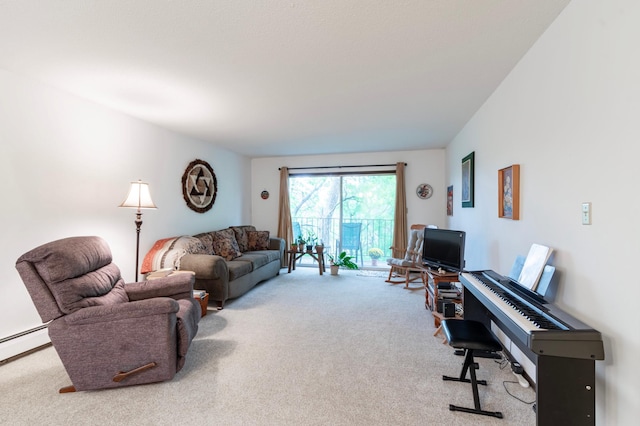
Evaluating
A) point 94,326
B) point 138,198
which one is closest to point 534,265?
point 94,326

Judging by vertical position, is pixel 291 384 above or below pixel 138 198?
below

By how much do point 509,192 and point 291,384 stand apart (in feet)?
7.29

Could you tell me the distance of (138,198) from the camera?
3.13 metres

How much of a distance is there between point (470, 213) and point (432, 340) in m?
1.69

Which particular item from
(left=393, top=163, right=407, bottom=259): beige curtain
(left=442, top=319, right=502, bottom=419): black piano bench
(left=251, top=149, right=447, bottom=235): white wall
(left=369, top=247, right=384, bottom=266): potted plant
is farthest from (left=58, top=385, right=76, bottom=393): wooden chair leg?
(left=369, top=247, right=384, bottom=266): potted plant

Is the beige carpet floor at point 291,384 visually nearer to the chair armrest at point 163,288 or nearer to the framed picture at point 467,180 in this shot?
the chair armrest at point 163,288

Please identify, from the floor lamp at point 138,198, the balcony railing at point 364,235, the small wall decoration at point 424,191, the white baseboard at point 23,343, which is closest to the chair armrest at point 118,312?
→ the white baseboard at point 23,343

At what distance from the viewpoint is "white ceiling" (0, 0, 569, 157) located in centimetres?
165

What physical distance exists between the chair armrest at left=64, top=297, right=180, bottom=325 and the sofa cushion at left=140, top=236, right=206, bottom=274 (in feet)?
5.52

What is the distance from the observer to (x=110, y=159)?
329 centimetres

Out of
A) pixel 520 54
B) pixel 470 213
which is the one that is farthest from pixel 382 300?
pixel 520 54

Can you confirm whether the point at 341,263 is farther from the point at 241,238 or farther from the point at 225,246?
the point at 225,246

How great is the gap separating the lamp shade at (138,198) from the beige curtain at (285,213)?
320 cm

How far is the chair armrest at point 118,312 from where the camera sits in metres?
1.92
